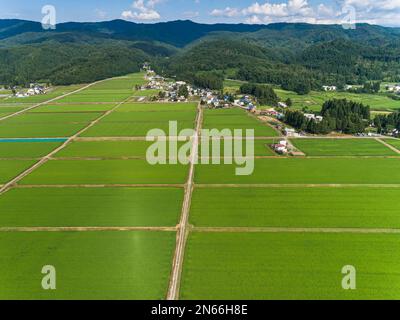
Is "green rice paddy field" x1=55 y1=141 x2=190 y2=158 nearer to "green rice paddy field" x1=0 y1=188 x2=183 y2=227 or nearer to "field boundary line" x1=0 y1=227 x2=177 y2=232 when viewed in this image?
"green rice paddy field" x1=0 y1=188 x2=183 y2=227

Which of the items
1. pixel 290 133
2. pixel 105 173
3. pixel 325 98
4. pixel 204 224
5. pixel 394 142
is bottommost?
pixel 204 224

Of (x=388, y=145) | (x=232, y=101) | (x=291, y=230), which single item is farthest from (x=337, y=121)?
(x=291, y=230)

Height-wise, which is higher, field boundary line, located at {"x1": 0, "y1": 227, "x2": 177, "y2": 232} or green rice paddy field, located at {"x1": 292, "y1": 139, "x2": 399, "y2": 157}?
green rice paddy field, located at {"x1": 292, "y1": 139, "x2": 399, "y2": 157}

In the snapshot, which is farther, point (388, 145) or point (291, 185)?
point (388, 145)

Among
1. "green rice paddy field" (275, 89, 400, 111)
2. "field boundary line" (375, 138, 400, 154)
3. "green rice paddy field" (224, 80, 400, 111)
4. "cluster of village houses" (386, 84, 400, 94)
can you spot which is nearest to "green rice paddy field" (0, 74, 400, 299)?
"field boundary line" (375, 138, 400, 154)

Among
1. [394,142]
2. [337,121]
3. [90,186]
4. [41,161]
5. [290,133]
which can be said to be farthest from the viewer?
Result: [337,121]

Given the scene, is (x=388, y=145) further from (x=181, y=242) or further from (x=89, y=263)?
(x=89, y=263)

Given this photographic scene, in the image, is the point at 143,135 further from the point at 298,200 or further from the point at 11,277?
the point at 11,277

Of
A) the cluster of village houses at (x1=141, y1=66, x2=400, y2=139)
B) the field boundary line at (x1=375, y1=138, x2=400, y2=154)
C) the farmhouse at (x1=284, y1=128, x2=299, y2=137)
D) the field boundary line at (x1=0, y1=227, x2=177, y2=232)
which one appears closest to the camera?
the field boundary line at (x1=0, y1=227, x2=177, y2=232)

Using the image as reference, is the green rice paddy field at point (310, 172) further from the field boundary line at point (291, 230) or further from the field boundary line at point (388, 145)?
the field boundary line at point (291, 230)
